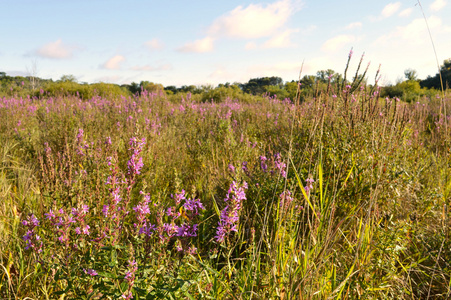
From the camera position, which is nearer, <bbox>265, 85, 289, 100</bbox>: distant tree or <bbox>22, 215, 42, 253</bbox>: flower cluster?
<bbox>22, 215, 42, 253</bbox>: flower cluster

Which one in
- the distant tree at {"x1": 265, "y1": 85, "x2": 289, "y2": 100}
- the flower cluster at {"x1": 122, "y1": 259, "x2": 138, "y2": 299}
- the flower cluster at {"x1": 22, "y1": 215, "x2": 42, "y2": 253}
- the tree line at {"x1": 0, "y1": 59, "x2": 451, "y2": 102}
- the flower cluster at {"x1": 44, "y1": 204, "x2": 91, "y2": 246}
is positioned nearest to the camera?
the flower cluster at {"x1": 122, "y1": 259, "x2": 138, "y2": 299}

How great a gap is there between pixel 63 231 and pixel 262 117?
5531 millimetres

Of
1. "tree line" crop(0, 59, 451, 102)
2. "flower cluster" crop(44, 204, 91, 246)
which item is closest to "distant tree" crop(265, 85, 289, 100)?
"tree line" crop(0, 59, 451, 102)

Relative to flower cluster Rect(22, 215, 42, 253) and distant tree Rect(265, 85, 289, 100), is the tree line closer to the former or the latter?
distant tree Rect(265, 85, 289, 100)

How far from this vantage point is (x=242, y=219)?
2.58 meters

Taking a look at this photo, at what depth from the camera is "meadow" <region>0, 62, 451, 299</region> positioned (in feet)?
4.66

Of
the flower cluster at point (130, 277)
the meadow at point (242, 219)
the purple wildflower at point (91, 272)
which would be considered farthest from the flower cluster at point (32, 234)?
the flower cluster at point (130, 277)

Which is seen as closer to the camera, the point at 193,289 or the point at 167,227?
the point at 167,227

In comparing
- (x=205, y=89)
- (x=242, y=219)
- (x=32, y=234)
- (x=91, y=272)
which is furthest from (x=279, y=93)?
(x=91, y=272)

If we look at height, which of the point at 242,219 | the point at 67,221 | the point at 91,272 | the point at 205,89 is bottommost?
the point at 242,219

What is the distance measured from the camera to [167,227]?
4.58 feet

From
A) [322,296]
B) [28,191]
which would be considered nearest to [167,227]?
[322,296]

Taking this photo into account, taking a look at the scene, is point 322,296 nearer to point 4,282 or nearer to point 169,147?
point 4,282

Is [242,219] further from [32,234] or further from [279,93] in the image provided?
[279,93]
